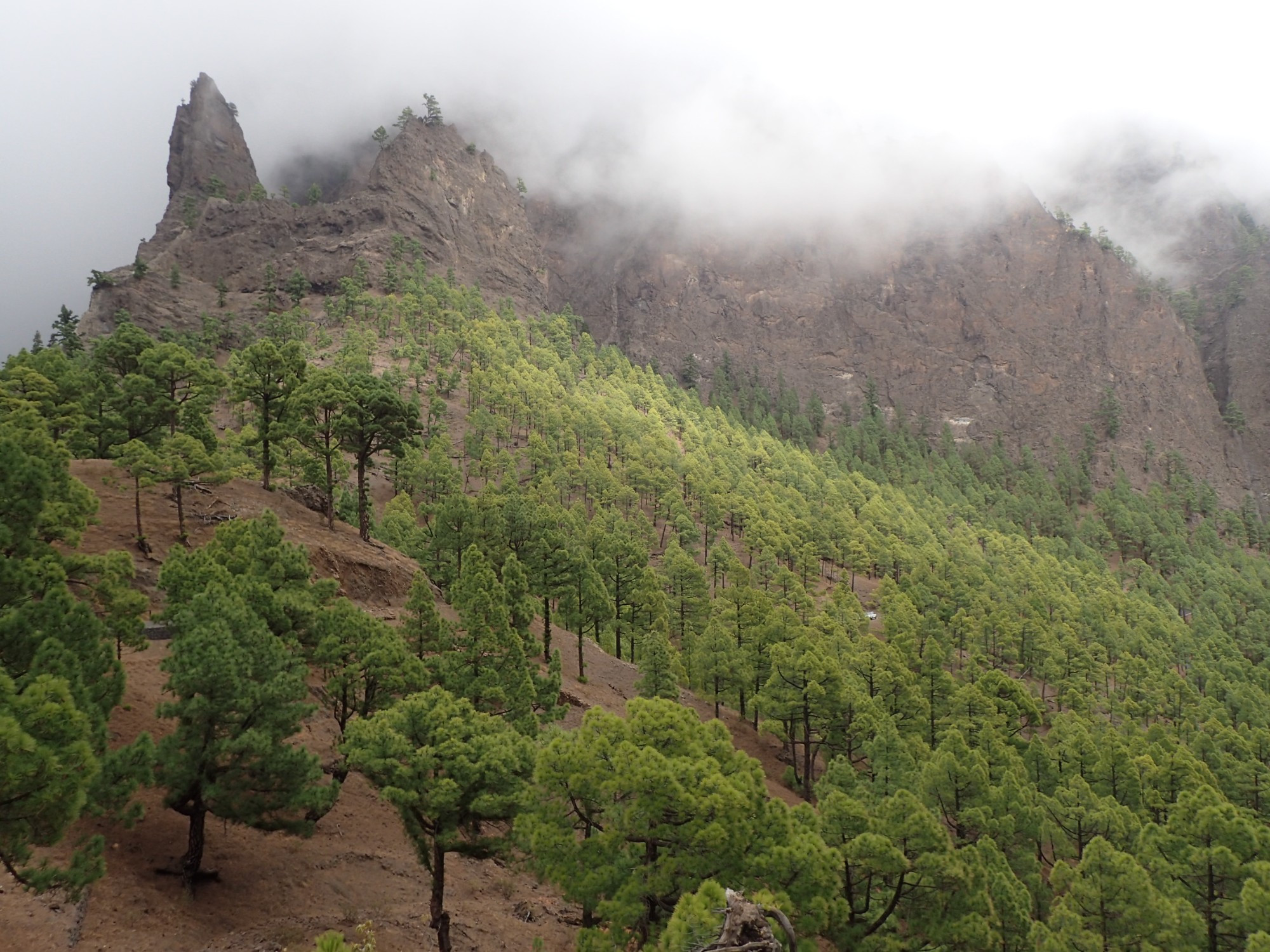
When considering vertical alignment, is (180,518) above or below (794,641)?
above

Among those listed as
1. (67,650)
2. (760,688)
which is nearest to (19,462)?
(67,650)

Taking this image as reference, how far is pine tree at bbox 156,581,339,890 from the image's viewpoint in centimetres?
1934

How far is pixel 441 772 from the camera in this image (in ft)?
67.3

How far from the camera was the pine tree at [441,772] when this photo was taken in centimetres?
2014

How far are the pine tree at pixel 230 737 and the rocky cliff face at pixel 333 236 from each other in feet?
401

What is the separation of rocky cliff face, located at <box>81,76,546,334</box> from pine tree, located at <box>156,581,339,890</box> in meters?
122

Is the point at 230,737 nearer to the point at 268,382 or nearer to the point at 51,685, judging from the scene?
the point at 51,685

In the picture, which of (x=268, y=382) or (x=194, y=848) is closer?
(x=194, y=848)

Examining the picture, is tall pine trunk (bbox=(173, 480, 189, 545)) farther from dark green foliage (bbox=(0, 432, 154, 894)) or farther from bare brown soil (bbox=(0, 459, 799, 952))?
dark green foliage (bbox=(0, 432, 154, 894))

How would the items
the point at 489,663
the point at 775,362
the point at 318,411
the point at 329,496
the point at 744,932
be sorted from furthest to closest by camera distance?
the point at 775,362 < the point at 329,496 < the point at 318,411 < the point at 489,663 < the point at 744,932

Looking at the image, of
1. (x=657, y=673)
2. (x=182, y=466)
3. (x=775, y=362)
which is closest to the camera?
(x=182, y=466)

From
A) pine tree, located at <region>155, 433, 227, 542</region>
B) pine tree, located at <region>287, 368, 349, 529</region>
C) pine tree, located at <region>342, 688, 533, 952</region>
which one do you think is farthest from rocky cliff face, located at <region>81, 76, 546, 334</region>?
pine tree, located at <region>342, 688, 533, 952</region>

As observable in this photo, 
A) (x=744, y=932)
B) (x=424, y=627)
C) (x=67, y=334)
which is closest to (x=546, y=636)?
(x=424, y=627)

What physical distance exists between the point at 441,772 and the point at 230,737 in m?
5.31
